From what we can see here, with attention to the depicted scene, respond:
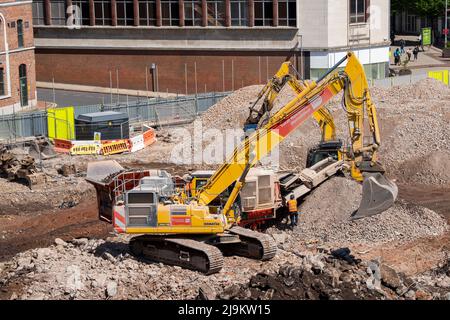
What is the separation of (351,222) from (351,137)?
9.82 ft

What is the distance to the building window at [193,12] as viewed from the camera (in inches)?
2638

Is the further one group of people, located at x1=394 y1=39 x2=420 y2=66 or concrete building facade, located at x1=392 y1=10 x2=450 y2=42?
concrete building facade, located at x1=392 y1=10 x2=450 y2=42

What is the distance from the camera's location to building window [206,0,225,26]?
→ 66.2 meters

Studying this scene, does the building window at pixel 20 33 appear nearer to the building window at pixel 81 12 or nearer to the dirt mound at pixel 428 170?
the building window at pixel 81 12

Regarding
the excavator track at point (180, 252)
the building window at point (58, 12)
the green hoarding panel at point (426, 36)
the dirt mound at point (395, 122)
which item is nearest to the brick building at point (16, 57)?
the building window at point (58, 12)

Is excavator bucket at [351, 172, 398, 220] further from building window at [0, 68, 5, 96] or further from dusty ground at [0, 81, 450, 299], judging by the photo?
building window at [0, 68, 5, 96]

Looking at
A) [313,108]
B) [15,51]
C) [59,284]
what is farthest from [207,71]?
[59,284]

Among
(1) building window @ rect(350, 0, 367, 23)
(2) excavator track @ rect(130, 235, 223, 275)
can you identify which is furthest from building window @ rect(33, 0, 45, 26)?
(2) excavator track @ rect(130, 235, 223, 275)

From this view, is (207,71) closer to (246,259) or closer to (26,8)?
(26,8)

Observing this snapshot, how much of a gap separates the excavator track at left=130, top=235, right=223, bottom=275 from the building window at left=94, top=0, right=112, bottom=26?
43.3 meters

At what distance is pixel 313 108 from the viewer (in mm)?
30266

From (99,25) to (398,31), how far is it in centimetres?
4165

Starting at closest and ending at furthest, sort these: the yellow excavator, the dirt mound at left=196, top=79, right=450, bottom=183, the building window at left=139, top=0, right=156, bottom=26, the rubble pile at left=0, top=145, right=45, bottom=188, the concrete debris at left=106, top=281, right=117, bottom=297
Result: the concrete debris at left=106, top=281, right=117, bottom=297 → the yellow excavator → the rubble pile at left=0, top=145, right=45, bottom=188 → the dirt mound at left=196, top=79, right=450, bottom=183 → the building window at left=139, top=0, right=156, bottom=26

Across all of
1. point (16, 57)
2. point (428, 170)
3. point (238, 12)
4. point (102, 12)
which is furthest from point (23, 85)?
point (428, 170)
